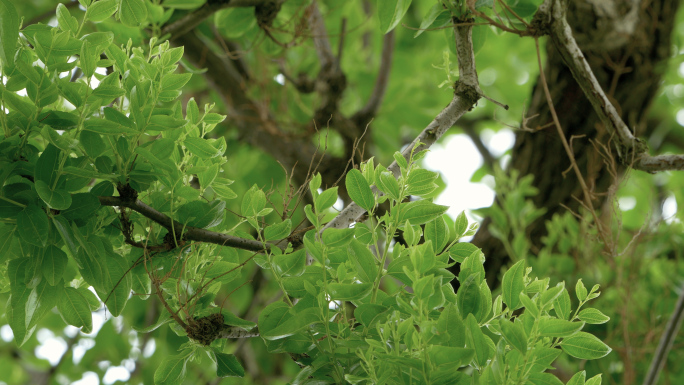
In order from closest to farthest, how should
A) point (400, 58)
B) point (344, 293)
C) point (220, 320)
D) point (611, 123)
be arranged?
point (344, 293) → point (220, 320) → point (611, 123) → point (400, 58)

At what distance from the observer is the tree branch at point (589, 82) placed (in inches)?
30.9

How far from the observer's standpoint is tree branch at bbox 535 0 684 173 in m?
0.79

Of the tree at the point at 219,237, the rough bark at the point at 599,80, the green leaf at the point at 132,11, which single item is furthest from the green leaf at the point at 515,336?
the rough bark at the point at 599,80

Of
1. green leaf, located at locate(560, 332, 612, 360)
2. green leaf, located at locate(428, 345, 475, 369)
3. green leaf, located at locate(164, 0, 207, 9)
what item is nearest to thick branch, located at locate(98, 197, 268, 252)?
green leaf, located at locate(428, 345, 475, 369)

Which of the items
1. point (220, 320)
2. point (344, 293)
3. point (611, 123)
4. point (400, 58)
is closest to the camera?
point (344, 293)

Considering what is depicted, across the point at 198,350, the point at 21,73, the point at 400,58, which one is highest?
the point at 21,73

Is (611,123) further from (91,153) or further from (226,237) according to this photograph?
(91,153)

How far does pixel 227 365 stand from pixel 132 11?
47cm

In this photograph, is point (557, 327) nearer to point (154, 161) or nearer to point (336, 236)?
point (336, 236)

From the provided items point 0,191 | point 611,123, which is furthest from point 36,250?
point 611,123

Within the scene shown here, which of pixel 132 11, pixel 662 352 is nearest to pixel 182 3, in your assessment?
pixel 132 11

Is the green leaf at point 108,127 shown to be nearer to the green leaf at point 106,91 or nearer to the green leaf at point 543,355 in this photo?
the green leaf at point 106,91

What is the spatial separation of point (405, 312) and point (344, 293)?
0.07m

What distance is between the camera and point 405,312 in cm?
54
